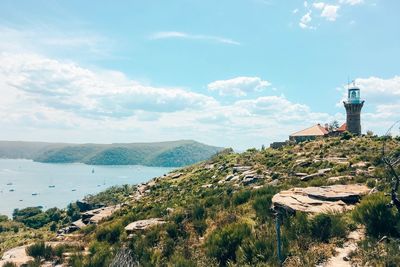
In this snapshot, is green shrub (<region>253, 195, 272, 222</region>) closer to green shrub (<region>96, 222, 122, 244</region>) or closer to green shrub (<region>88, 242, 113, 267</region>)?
green shrub (<region>88, 242, 113, 267</region>)

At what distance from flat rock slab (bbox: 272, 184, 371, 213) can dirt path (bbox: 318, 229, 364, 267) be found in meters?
1.92

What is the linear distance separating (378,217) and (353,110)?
5329 centimetres

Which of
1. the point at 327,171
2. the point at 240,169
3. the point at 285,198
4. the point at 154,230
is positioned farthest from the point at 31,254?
the point at 240,169

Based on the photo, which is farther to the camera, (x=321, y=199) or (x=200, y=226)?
(x=200, y=226)

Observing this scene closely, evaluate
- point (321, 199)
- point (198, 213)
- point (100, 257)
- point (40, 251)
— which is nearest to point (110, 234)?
point (40, 251)

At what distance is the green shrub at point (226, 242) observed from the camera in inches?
463

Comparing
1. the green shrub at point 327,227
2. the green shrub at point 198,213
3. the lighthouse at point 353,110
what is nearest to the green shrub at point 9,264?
the green shrub at point 198,213

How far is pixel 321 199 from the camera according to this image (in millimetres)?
14836

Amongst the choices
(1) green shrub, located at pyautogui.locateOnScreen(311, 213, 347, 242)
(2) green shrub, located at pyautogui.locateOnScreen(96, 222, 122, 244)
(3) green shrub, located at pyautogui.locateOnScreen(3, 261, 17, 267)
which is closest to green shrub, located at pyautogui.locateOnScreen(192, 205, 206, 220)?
(2) green shrub, located at pyautogui.locateOnScreen(96, 222, 122, 244)

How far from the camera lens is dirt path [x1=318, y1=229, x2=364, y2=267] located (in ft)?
29.6

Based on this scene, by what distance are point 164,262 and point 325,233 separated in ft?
19.8

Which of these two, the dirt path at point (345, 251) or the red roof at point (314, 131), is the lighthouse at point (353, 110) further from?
the dirt path at point (345, 251)

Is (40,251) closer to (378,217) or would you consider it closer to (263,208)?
(263,208)

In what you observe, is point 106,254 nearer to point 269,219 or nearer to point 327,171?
point 269,219
